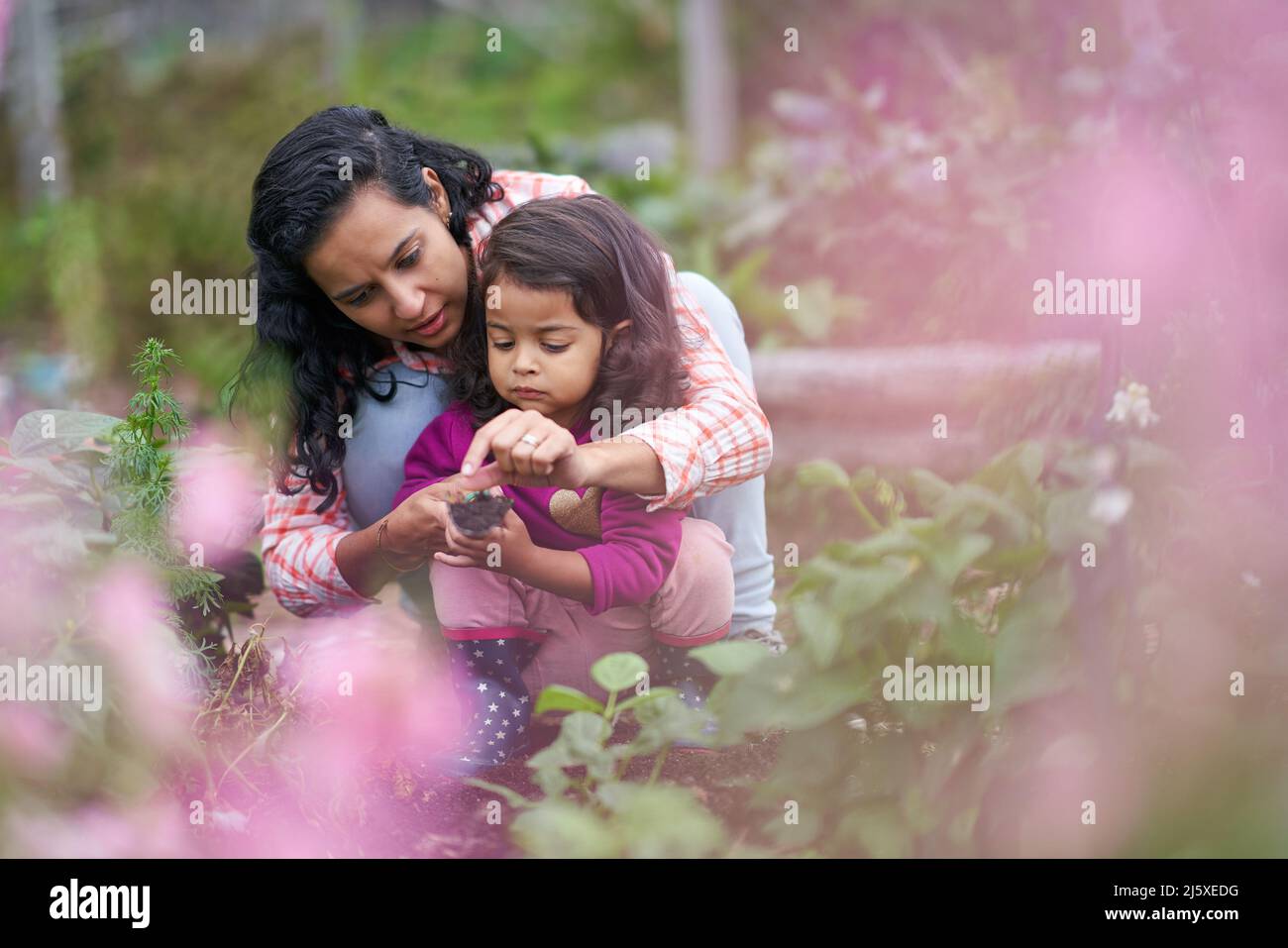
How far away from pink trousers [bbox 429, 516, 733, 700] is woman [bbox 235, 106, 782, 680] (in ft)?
0.10

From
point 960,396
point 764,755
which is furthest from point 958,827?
point 960,396

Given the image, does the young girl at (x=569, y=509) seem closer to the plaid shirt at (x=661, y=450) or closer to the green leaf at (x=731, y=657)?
the plaid shirt at (x=661, y=450)

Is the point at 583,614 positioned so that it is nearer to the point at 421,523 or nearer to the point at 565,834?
the point at 421,523

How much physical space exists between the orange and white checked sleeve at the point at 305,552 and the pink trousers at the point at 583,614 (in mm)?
204

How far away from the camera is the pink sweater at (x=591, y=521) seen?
1763 mm

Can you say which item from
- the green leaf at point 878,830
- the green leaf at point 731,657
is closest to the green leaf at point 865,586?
the green leaf at point 731,657

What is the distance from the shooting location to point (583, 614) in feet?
6.23

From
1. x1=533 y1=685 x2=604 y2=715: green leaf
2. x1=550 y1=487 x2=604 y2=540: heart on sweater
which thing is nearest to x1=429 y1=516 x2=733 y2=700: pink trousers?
x1=550 y1=487 x2=604 y2=540: heart on sweater

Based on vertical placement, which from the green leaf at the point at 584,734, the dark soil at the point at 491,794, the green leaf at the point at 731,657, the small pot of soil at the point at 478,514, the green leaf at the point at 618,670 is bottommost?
the dark soil at the point at 491,794

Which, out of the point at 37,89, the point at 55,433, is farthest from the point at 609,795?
the point at 37,89

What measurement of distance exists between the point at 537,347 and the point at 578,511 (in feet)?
0.83

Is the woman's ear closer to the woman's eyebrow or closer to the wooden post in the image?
the woman's eyebrow

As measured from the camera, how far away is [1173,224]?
4.72ft

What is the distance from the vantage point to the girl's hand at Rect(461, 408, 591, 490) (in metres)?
1.51
